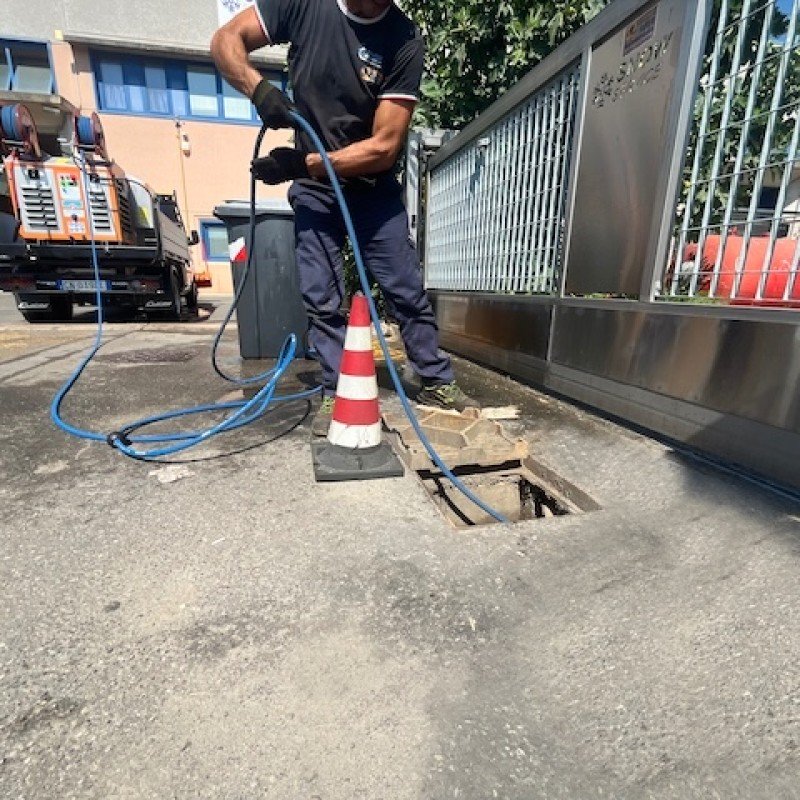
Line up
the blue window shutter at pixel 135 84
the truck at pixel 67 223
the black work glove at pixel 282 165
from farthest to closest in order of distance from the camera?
the blue window shutter at pixel 135 84
the truck at pixel 67 223
the black work glove at pixel 282 165

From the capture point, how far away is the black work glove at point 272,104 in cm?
190

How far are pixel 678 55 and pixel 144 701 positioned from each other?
2834 mm

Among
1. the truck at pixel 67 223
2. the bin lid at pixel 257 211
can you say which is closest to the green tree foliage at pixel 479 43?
the bin lid at pixel 257 211

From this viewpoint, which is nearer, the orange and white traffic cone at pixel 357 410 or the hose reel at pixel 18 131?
the orange and white traffic cone at pixel 357 410

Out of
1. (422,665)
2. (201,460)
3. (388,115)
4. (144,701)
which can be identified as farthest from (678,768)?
(388,115)

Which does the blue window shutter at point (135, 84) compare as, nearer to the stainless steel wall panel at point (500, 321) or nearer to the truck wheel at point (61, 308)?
the truck wheel at point (61, 308)

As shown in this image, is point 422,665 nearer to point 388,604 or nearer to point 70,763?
point 388,604

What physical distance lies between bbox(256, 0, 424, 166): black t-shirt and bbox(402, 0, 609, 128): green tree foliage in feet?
11.5

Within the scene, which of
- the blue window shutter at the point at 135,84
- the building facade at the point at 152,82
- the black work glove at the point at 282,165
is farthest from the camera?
the blue window shutter at the point at 135,84

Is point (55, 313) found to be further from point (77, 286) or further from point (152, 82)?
point (152, 82)

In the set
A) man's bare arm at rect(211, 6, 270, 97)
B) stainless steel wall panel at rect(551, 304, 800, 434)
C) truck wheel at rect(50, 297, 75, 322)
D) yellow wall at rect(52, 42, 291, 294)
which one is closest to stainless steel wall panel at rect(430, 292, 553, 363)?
stainless steel wall panel at rect(551, 304, 800, 434)

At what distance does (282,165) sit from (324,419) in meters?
1.12

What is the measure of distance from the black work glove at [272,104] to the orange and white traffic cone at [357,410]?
804 millimetres

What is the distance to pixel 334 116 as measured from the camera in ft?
7.11
